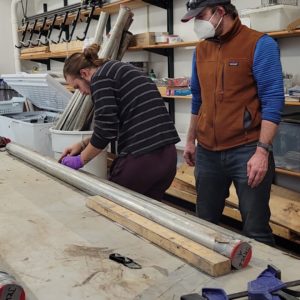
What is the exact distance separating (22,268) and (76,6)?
356 centimetres

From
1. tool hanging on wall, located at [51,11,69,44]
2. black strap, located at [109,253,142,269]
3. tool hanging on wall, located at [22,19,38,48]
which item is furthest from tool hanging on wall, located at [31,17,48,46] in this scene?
black strap, located at [109,253,142,269]

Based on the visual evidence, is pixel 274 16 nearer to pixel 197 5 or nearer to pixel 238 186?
pixel 197 5

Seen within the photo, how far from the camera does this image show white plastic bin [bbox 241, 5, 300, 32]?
2.21m

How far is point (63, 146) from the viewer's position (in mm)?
2717

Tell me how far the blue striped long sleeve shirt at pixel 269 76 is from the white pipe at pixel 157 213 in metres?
0.53

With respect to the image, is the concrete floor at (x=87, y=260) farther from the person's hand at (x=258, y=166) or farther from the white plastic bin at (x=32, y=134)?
the white plastic bin at (x=32, y=134)

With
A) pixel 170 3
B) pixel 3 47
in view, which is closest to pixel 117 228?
pixel 170 3

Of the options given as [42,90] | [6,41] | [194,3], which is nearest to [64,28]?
[6,41]

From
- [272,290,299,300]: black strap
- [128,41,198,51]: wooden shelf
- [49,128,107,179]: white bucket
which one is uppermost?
[128,41,198,51]: wooden shelf

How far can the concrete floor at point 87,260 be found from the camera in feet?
2.76

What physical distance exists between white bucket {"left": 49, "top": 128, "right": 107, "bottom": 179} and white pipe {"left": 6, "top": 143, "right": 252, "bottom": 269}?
31.0 inches

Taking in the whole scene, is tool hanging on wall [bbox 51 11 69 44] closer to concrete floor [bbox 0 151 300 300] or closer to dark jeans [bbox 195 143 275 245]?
dark jeans [bbox 195 143 275 245]

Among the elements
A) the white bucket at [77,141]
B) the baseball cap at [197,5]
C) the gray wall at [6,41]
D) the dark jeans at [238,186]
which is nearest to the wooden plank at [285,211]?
the dark jeans at [238,186]

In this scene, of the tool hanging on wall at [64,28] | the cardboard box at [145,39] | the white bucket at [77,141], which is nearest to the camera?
the white bucket at [77,141]
